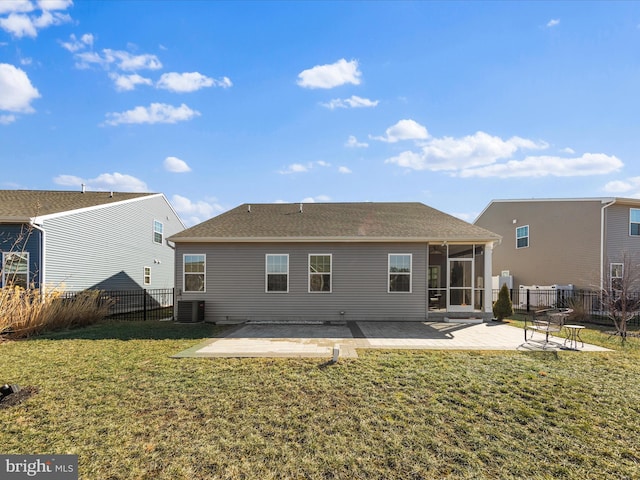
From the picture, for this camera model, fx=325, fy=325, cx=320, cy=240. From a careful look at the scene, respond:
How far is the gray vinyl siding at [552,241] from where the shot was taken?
16.2 m

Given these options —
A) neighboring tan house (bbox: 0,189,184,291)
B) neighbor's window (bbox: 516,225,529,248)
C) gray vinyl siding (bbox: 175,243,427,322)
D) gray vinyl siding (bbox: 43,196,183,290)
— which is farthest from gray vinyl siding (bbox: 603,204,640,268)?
gray vinyl siding (bbox: 43,196,183,290)

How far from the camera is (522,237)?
1947 centimetres

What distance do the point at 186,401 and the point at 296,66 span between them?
10.8 metres

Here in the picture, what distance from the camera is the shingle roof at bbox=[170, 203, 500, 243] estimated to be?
11.9m

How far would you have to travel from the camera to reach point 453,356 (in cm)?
716

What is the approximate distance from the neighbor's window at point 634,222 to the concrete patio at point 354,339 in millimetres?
10676

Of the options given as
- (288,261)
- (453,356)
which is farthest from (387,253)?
(453,356)

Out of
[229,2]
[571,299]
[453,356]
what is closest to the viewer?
[453,356]

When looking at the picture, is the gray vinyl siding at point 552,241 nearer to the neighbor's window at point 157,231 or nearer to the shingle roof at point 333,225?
the shingle roof at point 333,225

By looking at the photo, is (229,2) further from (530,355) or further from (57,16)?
(530,355)

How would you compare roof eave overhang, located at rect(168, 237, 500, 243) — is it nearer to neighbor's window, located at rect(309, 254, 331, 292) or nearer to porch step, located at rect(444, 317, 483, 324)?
neighbor's window, located at rect(309, 254, 331, 292)

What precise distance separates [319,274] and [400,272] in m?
3.03

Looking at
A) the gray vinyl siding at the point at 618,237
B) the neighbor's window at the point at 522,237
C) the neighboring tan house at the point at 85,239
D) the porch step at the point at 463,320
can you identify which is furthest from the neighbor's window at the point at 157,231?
the gray vinyl siding at the point at 618,237

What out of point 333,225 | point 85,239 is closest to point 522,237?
point 333,225
